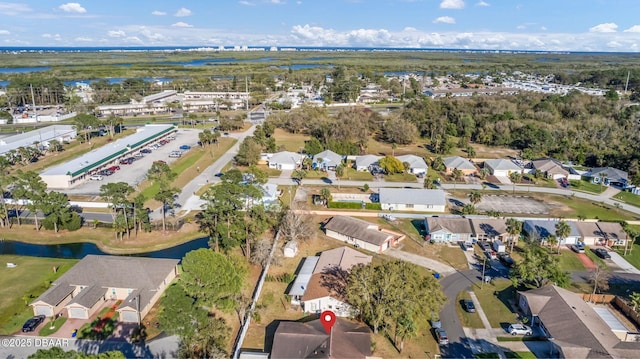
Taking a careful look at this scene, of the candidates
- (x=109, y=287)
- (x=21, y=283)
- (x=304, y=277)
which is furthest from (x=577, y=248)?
(x=21, y=283)

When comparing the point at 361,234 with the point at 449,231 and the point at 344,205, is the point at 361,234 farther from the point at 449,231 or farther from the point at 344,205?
the point at 344,205

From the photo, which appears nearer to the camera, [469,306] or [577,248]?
[469,306]

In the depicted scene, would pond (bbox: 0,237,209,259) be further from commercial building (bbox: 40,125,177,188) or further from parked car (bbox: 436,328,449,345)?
parked car (bbox: 436,328,449,345)

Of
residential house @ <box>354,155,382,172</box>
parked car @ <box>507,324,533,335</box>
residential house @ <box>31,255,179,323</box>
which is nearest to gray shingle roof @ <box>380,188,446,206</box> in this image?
residential house @ <box>354,155,382,172</box>

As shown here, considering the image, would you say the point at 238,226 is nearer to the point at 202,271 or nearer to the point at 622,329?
Answer: the point at 202,271

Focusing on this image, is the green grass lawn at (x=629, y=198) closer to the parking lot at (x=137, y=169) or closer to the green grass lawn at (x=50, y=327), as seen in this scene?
the green grass lawn at (x=50, y=327)

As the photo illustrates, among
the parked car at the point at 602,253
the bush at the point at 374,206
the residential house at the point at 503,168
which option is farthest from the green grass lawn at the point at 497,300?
the residential house at the point at 503,168

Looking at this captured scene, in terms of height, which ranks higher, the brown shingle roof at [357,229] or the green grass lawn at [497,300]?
the brown shingle roof at [357,229]
